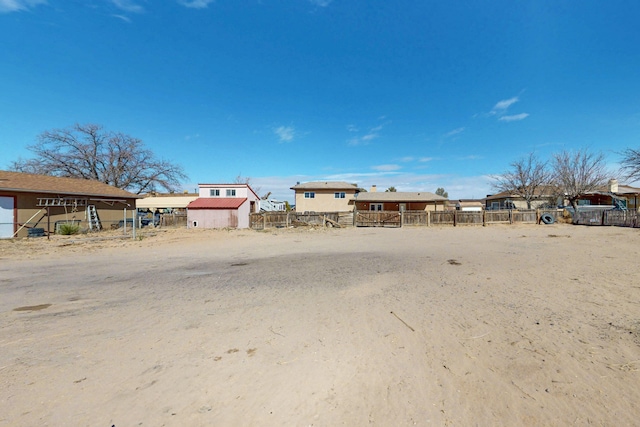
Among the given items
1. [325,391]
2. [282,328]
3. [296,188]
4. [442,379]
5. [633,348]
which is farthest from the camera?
[296,188]

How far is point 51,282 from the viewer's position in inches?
259

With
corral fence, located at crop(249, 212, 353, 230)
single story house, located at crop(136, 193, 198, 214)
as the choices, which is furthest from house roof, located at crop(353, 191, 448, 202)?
single story house, located at crop(136, 193, 198, 214)

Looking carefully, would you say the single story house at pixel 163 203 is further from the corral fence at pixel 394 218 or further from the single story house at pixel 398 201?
the single story house at pixel 398 201

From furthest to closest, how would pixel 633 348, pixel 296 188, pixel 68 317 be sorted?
pixel 296 188 → pixel 68 317 → pixel 633 348

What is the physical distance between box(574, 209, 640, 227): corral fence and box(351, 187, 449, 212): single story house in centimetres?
1218

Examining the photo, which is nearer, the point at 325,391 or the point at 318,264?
the point at 325,391

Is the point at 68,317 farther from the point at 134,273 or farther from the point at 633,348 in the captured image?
the point at 633,348

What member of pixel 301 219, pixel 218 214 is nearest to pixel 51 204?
pixel 218 214

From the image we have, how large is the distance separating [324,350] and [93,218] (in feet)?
78.0

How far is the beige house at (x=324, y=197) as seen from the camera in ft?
113

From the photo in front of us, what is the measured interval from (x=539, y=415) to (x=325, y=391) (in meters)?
1.79

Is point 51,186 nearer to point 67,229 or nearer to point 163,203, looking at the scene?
point 67,229

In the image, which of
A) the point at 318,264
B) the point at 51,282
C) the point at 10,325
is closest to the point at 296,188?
the point at 318,264

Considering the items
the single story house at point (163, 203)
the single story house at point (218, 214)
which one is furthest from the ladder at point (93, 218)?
the single story house at point (163, 203)
